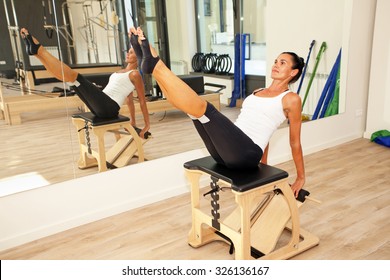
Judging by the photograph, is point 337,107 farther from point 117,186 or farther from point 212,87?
point 117,186

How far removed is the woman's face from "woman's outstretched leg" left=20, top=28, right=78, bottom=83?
3.74 feet

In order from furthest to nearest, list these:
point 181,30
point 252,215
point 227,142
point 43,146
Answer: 1. point 181,30
2. point 43,146
3. point 252,215
4. point 227,142

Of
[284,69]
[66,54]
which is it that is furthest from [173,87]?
[66,54]

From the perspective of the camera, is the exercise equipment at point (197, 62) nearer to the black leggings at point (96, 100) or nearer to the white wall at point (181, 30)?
the white wall at point (181, 30)

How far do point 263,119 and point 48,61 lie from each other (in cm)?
122

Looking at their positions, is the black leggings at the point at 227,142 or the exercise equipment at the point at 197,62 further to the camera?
the exercise equipment at the point at 197,62

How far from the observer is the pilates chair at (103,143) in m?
2.29

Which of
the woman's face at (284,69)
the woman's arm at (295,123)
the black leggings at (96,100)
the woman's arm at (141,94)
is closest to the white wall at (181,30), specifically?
the woman's arm at (141,94)

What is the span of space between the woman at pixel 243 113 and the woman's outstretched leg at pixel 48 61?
1.61ft

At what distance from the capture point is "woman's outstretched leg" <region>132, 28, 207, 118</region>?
1609 mm

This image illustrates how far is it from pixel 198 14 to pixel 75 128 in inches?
46.3

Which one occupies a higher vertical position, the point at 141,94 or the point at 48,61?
the point at 48,61

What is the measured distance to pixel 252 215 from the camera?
6.80ft

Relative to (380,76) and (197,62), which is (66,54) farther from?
(380,76)
